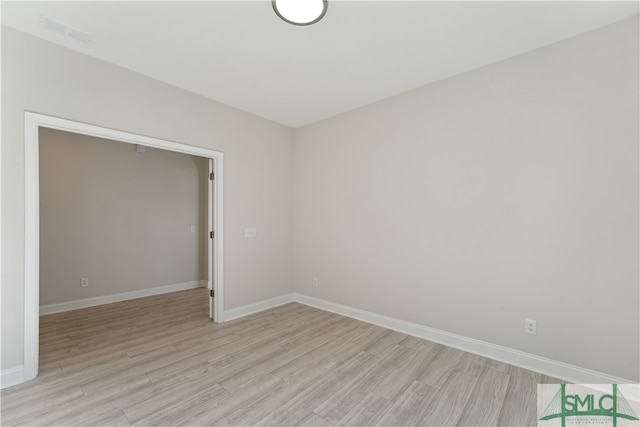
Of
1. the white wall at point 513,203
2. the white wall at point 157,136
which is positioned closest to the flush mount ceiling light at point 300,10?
the white wall at point 513,203

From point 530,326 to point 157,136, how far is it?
4.09 metres

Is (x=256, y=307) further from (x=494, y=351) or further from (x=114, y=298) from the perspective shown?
(x=494, y=351)

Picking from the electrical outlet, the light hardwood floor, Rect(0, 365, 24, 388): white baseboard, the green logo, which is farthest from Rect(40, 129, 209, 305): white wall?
the green logo

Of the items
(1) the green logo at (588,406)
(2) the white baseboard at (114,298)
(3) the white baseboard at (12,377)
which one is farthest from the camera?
(2) the white baseboard at (114,298)

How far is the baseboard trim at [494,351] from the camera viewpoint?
220cm

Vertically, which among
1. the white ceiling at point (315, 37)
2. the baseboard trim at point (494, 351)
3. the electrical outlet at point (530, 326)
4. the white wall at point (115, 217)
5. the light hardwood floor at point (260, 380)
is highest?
the white ceiling at point (315, 37)

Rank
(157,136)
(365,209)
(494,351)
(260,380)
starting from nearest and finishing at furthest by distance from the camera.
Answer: (260,380) < (494,351) < (157,136) < (365,209)

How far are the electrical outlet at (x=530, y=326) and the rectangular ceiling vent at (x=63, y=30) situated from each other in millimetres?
4487

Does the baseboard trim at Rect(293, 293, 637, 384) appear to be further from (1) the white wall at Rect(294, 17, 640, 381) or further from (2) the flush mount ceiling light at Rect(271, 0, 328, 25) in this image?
(2) the flush mount ceiling light at Rect(271, 0, 328, 25)

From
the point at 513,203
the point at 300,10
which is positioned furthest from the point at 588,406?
the point at 300,10

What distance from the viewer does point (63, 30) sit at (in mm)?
2242

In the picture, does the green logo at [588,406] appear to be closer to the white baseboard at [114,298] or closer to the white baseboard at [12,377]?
the white baseboard at [12,377]

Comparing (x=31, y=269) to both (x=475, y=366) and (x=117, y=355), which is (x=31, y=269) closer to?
(x=117, y=355)

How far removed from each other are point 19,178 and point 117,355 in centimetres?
176
